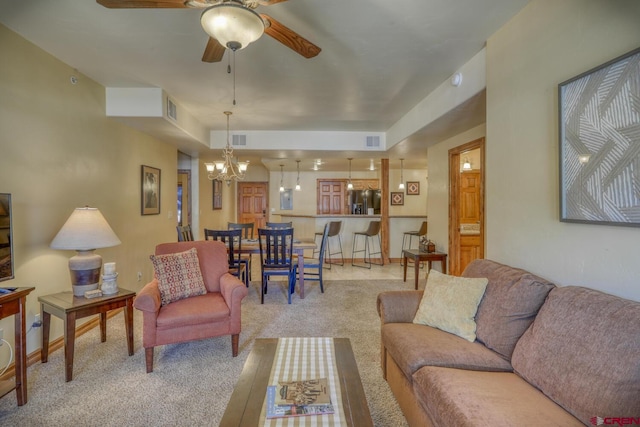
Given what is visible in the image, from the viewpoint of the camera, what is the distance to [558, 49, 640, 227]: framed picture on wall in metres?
1.35

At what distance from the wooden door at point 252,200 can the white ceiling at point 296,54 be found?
537 centimetres

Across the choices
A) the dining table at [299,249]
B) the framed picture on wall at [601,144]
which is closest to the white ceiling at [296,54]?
the framed picture on wall at [601,144]

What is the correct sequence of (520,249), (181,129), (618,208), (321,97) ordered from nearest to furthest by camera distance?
(618,208)
(520,249)
(321,97)
(181,129)

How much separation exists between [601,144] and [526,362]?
1.10 meters

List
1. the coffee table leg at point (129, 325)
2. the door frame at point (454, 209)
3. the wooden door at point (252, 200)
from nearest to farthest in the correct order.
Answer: the coffee table leg at point (129, 325), the door frame at point (454, 209), the wooden door at point (252, 200)

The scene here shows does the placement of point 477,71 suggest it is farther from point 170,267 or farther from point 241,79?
point 170,267

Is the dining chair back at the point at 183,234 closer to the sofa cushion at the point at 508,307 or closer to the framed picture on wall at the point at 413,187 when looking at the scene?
the sofa cushion at the point at 508,307

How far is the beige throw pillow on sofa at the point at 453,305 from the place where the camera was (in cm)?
186

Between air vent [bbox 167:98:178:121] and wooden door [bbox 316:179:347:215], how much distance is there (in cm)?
565

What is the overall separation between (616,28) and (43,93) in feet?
12.6

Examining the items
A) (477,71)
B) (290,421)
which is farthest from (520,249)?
(290,421)

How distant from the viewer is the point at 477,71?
2.62m

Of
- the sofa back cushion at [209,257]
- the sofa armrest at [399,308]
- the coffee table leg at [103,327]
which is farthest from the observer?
the sofa back cushion at [209,257]

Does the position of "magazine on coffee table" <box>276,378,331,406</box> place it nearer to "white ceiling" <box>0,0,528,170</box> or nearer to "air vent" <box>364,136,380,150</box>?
"white ceiling" <box>0,0,528,170</box>
